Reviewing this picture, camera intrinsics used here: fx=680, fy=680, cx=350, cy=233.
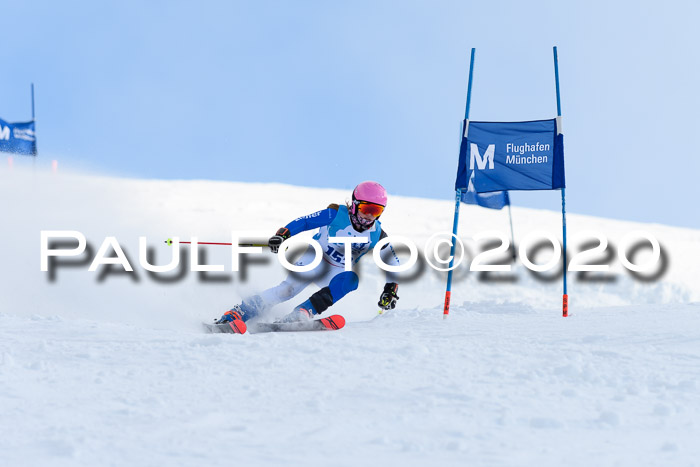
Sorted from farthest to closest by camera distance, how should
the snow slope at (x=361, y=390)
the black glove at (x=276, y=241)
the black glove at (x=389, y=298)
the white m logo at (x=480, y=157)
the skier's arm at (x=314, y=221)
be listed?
the white m logo at (x=480, y=157), the skier's arm at (x=314, y=221), the black glove at (x=389, y=298), the black glove at (x=276, y=241), the snow slope at (x=361, y=390)

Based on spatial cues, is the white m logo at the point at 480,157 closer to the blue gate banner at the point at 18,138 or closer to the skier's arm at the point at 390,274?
the skier's arm at the point at 390,274

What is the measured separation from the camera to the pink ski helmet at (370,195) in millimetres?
6259

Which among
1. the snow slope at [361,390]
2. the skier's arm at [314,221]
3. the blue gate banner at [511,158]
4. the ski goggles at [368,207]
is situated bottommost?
the snow slope at [361,390]

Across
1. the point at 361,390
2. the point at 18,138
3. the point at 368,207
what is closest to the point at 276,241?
the point at 368,207

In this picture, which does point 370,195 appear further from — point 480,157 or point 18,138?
point 18,138

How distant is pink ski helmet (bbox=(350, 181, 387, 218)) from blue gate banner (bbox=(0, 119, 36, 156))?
16.1 m

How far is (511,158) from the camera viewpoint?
7.45 metres

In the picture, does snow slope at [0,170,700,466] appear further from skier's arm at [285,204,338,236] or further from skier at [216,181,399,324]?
skier's arm at [285,204,338,236]

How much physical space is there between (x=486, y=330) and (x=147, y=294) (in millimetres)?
4468

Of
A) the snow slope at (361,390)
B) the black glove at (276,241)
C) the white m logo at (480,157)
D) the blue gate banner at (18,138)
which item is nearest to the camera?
the snow slope at (361,390)

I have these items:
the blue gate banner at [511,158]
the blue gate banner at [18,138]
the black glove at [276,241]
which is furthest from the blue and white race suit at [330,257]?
the blue gate banner at [18,138]

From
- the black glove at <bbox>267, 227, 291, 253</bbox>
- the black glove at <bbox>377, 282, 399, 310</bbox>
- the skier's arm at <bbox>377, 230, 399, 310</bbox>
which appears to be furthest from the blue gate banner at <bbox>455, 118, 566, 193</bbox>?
the black glove at <bbox>267, 227, 291, 253</bbox>

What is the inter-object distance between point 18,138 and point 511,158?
16.4 m

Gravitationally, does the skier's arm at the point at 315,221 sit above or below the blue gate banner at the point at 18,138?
below
